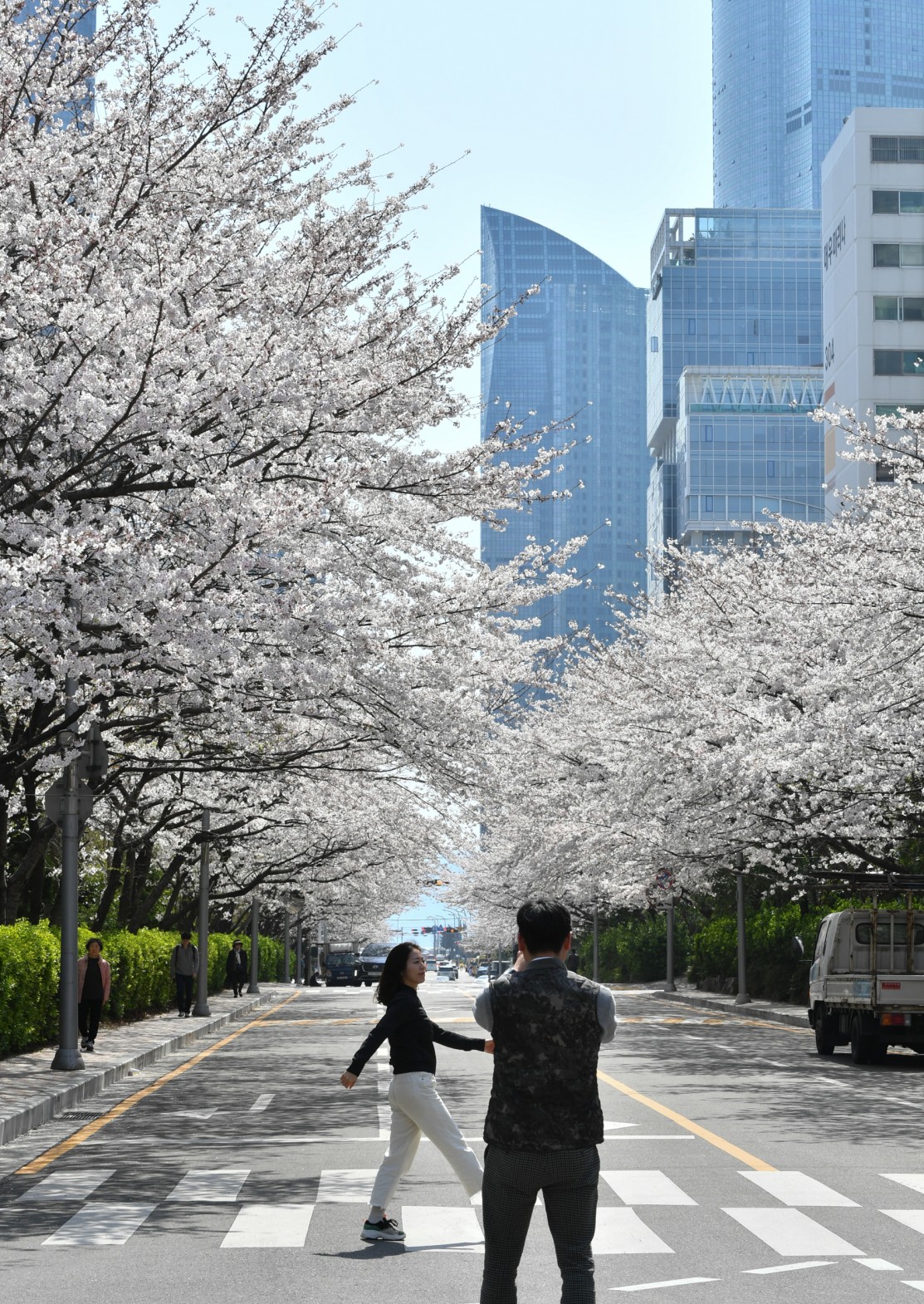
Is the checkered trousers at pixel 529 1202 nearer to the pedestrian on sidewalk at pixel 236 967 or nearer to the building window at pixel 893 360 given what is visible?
the pedestrian on sidewalk at pixel 236 967

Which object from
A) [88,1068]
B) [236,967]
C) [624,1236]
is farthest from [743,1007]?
[624,1236]

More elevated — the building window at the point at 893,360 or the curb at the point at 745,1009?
the building window at the point at 893,360

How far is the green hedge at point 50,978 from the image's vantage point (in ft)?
62.8

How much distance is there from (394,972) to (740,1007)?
94.2ft

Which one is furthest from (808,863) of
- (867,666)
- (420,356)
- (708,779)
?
(420,356)

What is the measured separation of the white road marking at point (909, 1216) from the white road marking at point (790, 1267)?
106 centimetres

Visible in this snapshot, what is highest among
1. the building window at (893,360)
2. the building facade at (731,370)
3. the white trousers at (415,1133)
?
the building facade at (731,370)

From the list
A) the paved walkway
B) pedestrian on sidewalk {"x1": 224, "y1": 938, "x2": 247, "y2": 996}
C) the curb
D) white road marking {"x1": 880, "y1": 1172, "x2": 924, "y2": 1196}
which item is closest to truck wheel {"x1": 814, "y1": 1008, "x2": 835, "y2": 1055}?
the curb

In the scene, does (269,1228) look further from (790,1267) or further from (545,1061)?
(545,1061)

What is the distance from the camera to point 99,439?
12930 mm

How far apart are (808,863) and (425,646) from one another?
15.8m

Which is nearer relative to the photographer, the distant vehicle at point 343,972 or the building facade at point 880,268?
the distant vehicle at point 343,972

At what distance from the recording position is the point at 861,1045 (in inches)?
834

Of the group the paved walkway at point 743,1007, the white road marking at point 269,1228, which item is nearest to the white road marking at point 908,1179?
the white road marking at point 269,1228
